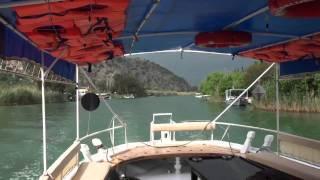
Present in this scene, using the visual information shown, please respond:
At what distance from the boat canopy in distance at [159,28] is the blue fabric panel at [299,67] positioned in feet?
0.04

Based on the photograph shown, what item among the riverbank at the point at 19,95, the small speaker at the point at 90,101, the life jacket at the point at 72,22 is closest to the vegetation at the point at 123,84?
the small speaker at the point at 90,101

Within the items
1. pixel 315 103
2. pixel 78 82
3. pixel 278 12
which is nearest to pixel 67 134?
pixel 315 103

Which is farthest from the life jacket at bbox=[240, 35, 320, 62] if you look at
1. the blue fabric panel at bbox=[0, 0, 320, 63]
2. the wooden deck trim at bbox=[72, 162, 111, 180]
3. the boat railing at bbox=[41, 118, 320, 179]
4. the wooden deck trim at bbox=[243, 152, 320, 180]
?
the wooden deck trim at bbox=[72, 162, 111, 180]

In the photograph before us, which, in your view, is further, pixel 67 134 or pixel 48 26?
pixel 67 134

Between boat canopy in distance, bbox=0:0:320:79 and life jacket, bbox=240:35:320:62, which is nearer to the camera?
boat canopy in distance, bbox=0:0:320:79

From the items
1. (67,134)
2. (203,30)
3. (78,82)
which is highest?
(203,30)

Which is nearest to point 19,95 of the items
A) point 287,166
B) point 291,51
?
point 291,51

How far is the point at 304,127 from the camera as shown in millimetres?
23719

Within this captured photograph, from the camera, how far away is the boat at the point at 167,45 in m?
2.39

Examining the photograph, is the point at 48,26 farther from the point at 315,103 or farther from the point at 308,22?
the point at 315,103

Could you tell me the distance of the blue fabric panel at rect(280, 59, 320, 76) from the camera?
5121 mm

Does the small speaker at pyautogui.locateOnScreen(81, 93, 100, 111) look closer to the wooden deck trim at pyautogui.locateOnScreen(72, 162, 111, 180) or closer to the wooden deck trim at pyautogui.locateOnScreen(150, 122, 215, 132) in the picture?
the wooden deck trim at pyautogui.locateOnScreen(150, 122, 215, 132)

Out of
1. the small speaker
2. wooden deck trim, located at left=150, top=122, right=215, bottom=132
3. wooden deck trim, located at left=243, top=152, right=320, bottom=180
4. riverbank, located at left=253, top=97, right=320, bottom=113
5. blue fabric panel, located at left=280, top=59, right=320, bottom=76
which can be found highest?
blue fabric panel, located at left=280, top=59, right=320, bottom=76

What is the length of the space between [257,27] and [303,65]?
1586 mm
